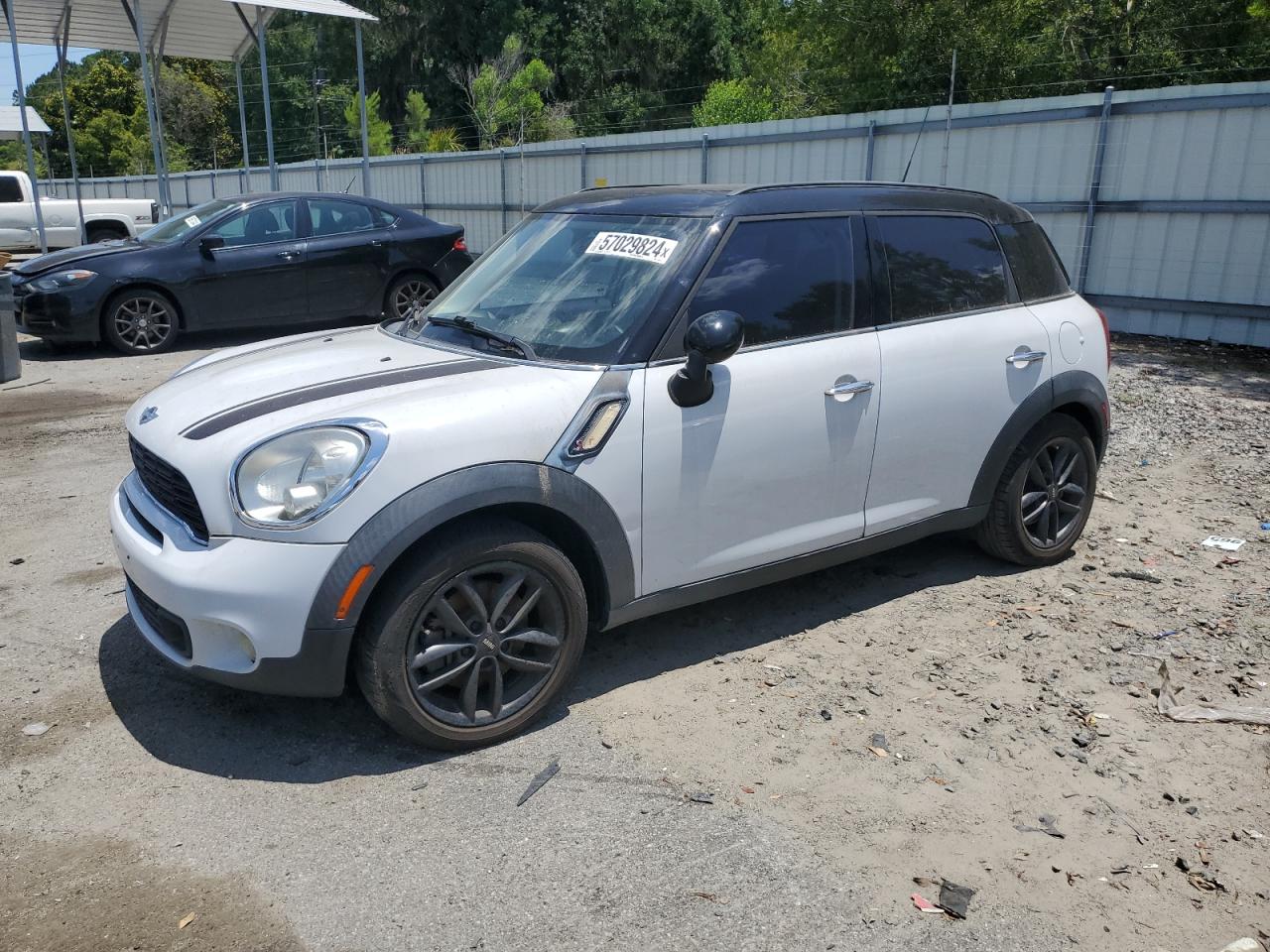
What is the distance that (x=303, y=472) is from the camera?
3.18m

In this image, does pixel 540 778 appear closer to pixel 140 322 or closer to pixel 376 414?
pixel 376 414

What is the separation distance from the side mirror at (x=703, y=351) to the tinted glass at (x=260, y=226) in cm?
844

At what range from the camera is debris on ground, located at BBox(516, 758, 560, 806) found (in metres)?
3.21

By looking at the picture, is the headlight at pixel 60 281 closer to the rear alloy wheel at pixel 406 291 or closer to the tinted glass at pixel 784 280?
the rear alloy wheel at pixel 406 291

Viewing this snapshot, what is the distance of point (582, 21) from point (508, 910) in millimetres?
49797

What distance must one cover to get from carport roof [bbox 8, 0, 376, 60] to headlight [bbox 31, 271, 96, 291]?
5.94 m

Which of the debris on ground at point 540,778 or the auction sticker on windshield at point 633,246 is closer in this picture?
the debris on ground at point 540,778

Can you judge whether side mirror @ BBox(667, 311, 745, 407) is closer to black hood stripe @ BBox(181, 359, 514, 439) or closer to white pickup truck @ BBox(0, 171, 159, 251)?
black hood stripe @ BBox(181, 359, 514, 439)

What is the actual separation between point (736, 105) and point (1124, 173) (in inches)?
1036

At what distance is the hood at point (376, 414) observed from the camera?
317cm

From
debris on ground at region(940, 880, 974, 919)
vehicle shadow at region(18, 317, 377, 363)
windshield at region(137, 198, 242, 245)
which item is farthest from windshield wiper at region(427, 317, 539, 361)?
windshield at region(137, 198, 242, 245)

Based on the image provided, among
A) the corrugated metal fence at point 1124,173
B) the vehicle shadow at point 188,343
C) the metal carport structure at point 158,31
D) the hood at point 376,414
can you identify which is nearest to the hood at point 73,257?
the vehicle shadow at point 188,343

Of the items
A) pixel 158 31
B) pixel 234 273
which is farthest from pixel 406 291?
pixel 158 31

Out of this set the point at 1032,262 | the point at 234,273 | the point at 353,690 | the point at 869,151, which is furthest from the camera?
the point at 869,151
